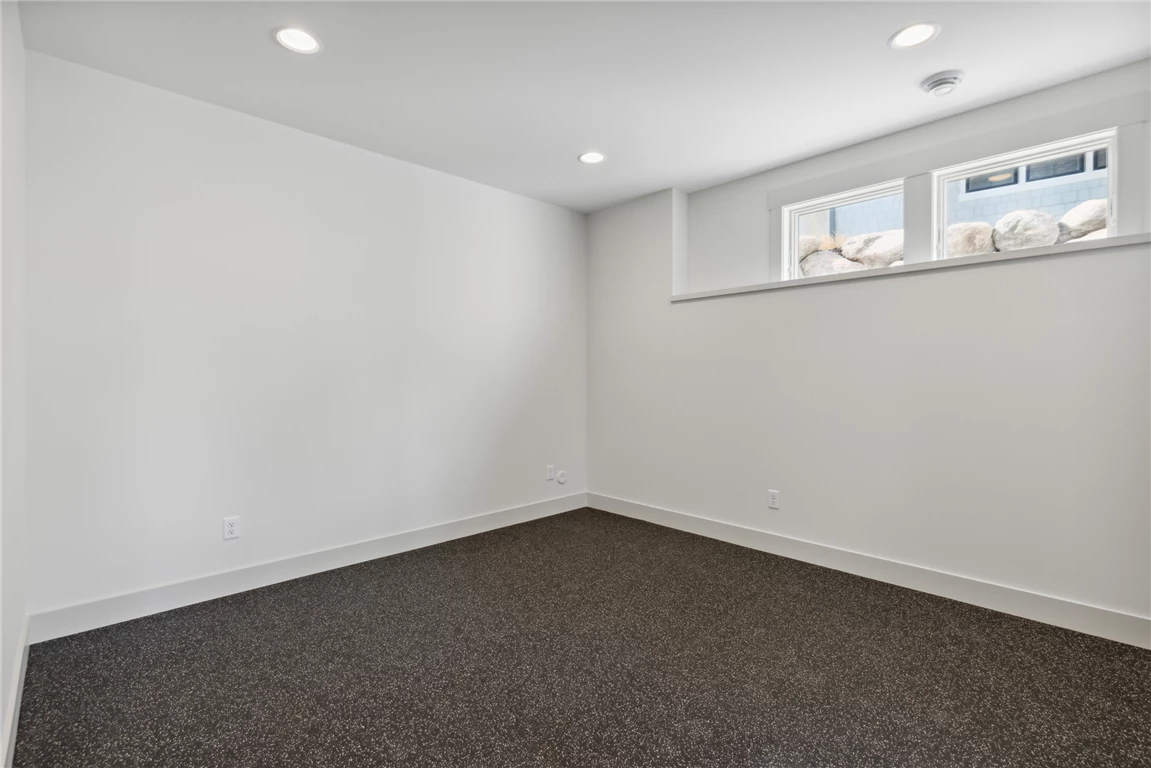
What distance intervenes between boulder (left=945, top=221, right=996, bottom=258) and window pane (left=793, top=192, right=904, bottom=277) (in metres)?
0.24

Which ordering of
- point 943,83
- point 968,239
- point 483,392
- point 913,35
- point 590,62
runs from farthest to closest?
point 483,392, point 968,239, point 943,83, point 590,62, point 913,35

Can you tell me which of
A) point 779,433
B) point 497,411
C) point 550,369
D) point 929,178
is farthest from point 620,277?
point 929,178

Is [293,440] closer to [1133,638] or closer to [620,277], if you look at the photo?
[620,277]

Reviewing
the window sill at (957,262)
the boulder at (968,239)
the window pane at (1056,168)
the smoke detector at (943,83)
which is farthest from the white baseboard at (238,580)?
the window pane at (1056,168)

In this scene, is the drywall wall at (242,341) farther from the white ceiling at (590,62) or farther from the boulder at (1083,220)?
the boulder at (1083,220)

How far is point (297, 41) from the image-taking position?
222 centimetres

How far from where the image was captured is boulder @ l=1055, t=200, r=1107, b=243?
8.42ft

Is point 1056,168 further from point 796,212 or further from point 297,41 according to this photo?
point 297,41

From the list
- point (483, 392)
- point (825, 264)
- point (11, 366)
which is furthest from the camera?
point (483, 392)

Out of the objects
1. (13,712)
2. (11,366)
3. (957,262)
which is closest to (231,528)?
(13,712)

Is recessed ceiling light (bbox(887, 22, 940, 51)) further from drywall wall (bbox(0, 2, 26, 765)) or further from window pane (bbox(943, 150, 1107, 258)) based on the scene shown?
drywall wall (bbox(0, 2, 26, 765))

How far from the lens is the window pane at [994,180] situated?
2807 mm

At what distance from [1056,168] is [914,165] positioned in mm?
609

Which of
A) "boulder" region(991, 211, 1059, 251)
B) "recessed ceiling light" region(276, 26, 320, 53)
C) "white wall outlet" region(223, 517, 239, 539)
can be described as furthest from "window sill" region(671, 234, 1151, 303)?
"white wall outlet" region(223, 517, 239, 539)
